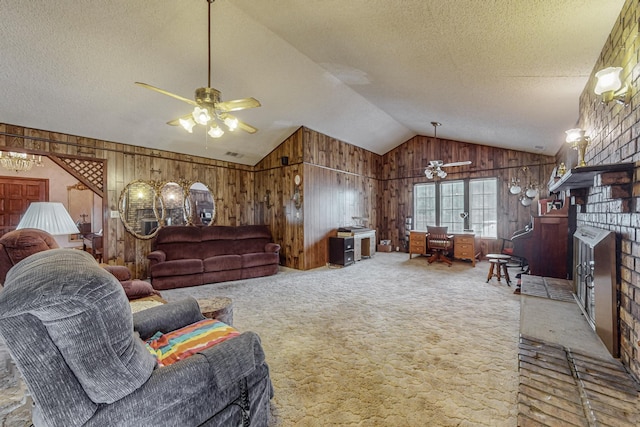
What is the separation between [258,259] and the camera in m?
5.50

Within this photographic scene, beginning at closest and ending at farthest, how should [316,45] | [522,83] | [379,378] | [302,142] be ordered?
[379,378] < [522,83] < [316,45] < [302,142]

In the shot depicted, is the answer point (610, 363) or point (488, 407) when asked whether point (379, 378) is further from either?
point (610, 363)

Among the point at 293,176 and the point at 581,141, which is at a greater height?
the point at 293,176

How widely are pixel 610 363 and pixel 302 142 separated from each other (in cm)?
553

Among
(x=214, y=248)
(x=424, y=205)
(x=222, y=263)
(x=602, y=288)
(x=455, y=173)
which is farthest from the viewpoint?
(x=424, y=205)

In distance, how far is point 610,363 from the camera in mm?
1841

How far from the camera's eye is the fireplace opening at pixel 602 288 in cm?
191

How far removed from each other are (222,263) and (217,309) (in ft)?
10.0

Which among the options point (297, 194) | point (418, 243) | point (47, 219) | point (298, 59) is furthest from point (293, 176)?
point (47, 219)

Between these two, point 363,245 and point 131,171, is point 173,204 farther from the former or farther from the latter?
point 363,245

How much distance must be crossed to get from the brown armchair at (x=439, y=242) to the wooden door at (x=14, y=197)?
907cm

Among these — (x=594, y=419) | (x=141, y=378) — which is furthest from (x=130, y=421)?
(x=594, y=419)

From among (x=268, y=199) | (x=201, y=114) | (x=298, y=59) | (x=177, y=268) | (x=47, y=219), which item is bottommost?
(x=177, y=268)

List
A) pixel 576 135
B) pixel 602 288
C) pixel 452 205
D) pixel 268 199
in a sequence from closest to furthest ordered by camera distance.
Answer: pixel 602 288 < pixel 576 135 < pixel 268 199 < pixel 452 205
